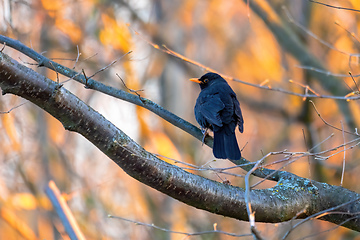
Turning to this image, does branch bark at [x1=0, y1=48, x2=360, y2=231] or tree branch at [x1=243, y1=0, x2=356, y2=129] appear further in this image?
tree branch at [x1=243, y1=0, x2=356, y2=129]

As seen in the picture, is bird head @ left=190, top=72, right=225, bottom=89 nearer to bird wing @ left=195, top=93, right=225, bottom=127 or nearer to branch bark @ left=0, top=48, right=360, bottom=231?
bird wing @ left=195, top=93, right=225, bottom=127

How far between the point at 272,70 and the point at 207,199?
30.1ft

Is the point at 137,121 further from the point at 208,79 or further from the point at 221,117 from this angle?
the point at 221,117

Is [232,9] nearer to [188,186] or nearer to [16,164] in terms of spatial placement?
[16,164]

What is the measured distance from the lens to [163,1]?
11.7 meters

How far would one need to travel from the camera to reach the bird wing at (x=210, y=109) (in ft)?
16.4

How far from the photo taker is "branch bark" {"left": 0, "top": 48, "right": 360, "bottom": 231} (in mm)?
2480

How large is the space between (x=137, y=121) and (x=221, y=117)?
5477 mm

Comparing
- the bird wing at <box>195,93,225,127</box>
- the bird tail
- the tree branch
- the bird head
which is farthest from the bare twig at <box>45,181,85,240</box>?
the tree branch

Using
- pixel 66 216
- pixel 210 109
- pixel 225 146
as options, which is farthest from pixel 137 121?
pixel 66 216

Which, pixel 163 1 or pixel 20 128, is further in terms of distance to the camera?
pixel 163 1

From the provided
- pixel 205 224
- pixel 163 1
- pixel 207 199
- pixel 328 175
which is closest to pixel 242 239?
Result: pixel 205 224

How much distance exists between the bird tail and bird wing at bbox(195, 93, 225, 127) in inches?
5.1

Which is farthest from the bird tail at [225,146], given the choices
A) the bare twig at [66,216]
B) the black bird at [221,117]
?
the bare twig at [66,216]
